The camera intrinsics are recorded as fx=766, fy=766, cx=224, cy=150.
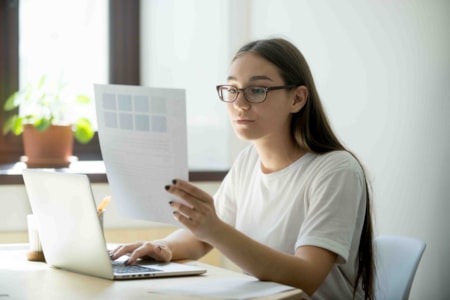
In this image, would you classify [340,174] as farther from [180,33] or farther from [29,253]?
[180,33]

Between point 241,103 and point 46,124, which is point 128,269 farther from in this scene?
point 46,124

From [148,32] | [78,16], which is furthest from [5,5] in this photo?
[148,32]

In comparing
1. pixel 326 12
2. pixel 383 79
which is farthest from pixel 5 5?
pixel 383 79

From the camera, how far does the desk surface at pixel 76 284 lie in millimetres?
1526

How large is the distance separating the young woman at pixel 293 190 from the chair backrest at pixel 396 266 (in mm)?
141

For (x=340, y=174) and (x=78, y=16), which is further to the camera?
Answer: (x=78, y=16)

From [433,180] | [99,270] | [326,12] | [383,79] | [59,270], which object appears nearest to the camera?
[99,270]

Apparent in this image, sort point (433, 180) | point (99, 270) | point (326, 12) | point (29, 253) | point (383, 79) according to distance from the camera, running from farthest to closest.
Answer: point (326, 12)
point (383, 79)
point (433, 180)
point (29, 253)
point (99, 270)

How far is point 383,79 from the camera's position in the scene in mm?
2865

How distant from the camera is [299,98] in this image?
2.02 metres

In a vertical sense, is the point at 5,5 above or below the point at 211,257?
above

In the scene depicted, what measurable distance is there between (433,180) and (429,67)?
391 millimetres

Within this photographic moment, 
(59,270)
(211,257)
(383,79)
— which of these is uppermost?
(383,79)

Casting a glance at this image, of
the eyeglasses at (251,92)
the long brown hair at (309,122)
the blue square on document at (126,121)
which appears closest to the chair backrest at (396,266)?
the long brown hair at (309,122)
